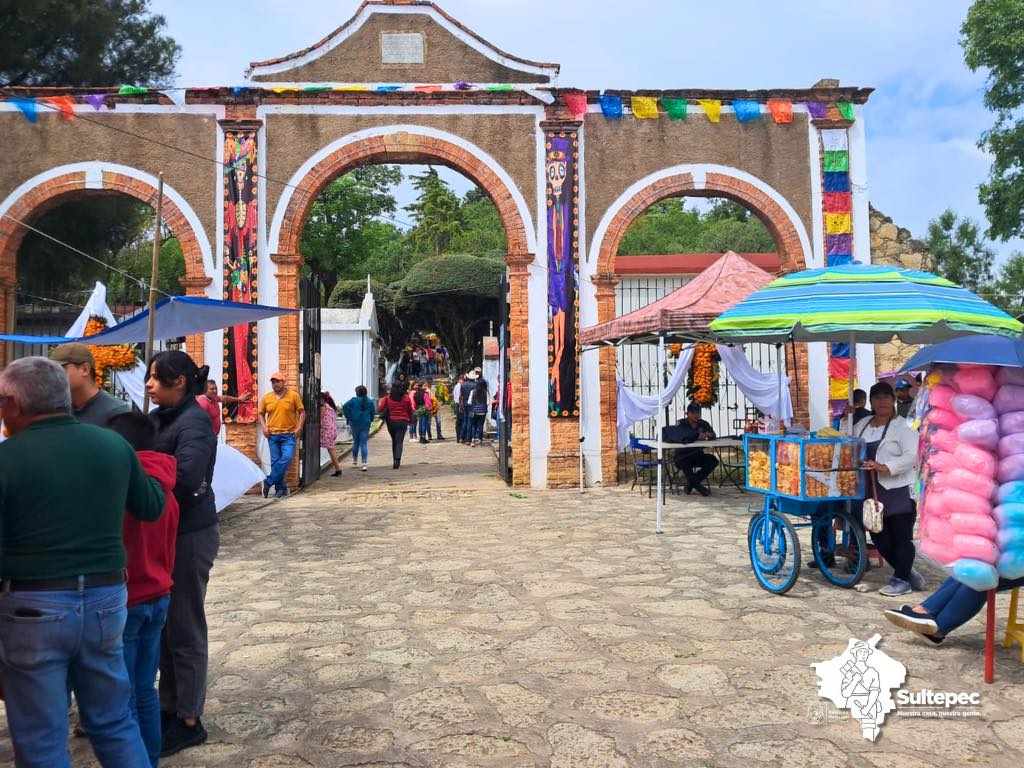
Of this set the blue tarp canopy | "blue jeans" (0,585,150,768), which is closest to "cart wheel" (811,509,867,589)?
the blue tarp canopy

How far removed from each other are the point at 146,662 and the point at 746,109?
36.9 ft

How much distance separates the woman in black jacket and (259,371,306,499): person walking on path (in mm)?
6988

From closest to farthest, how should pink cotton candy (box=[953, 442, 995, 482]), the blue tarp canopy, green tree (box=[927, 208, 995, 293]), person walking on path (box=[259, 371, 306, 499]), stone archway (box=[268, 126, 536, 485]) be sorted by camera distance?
pink cotton candy (box=[953, 442, 995, 482]) < the blue tarp canopy < person walking on path (box=[259, 371, 306, 499]) < stone archway (box=[268, 126, 536, 485]) < green tree (box=[927, 208, 995, 293])

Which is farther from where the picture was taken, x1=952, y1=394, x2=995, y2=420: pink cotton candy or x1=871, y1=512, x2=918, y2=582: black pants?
x1=871, y1=512, x2=918, y2=582: black pants

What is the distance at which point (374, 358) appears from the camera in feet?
91.3

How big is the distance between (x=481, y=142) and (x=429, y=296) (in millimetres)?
20945

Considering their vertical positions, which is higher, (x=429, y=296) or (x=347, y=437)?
(x=429, y=296)

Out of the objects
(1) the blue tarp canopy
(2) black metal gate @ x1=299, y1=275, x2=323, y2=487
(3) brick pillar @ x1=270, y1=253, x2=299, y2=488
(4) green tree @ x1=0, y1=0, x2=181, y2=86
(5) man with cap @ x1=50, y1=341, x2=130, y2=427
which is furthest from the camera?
(4) green tree @ x1=0, y1=0, x2=181, y2=86

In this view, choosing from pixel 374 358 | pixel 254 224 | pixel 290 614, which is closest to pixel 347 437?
pixel 374 358

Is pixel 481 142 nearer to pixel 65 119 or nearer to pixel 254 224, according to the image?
pixel 254 224

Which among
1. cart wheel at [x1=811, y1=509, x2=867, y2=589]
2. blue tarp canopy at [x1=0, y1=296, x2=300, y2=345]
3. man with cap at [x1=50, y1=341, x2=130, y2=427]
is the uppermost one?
blue tarp canopy at [x1=0, y1=296, x2=300, y2=345]

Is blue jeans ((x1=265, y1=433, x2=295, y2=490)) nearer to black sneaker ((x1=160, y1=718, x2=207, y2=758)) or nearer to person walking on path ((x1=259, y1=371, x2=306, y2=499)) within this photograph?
person walking on path ((x1=259, y1=371, x2=306, y2=499))

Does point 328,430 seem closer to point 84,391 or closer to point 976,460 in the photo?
point 84,391

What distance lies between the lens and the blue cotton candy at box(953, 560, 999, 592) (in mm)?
3904
